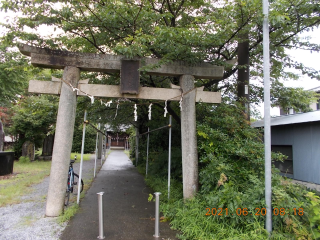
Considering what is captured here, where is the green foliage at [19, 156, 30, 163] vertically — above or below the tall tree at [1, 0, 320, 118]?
below

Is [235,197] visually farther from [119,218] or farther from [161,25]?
[161,25]

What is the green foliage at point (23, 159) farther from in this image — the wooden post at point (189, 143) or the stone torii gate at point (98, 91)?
the wooden post at point (189, 143)

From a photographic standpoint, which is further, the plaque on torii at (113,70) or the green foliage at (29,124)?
the green foliage at (29,124)

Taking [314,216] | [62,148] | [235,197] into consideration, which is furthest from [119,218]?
[314,216]

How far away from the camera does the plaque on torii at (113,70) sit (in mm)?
5172

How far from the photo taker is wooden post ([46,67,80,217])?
16.0 ft

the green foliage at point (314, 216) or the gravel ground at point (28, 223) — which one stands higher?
the green foliage at point (314, 216)

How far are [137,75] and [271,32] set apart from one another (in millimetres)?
4534

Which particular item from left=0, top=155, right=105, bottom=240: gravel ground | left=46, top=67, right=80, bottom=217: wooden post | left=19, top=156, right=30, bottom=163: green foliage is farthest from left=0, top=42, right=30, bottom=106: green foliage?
left=0, top=155, right=105, bottom=240: gravel ground

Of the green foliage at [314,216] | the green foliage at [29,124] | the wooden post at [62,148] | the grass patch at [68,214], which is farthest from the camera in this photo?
the green foliage at [29,124]

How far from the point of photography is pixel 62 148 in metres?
5.02

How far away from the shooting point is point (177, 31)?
516 cm
